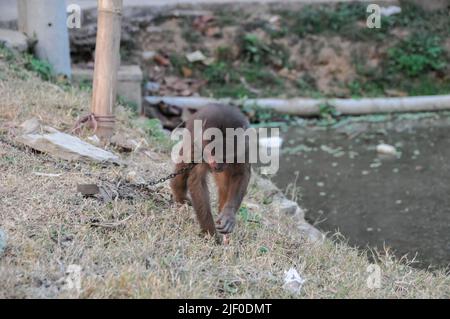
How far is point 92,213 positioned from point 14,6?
7.49 meters

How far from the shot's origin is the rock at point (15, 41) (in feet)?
30.1

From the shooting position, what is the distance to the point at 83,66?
1104 cm

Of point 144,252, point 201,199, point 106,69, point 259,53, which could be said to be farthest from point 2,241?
point 259,53

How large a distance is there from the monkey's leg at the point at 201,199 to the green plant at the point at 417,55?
8708 mm

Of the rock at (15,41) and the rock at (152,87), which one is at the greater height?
the rock at (15,41)

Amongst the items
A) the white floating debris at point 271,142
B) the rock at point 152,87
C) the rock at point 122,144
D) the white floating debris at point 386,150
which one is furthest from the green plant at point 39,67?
the white floating debris at point 386,150

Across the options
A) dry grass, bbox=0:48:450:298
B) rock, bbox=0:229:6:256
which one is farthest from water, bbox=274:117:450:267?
rock, bbox=0:229:6:256

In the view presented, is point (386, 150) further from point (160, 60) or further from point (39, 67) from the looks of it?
point (39, 67)

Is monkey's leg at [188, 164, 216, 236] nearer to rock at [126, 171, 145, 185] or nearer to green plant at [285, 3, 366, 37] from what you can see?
rock at [126, 171, 145, 185]

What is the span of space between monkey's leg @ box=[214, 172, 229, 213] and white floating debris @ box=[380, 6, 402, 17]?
906cm

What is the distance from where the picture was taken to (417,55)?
13.0m

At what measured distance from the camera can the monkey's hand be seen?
495 cm

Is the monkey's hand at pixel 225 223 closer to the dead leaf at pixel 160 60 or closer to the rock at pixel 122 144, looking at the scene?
the rock at pixel 122 144
